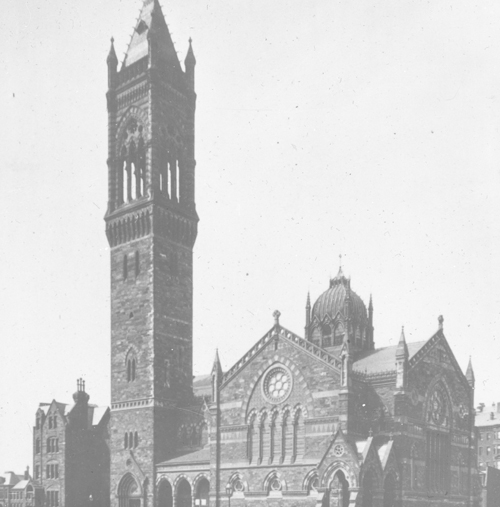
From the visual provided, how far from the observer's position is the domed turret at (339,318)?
6078 cm

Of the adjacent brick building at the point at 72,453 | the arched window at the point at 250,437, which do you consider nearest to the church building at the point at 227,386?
the arched window at the point at 250,437

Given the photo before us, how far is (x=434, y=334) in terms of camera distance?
54.4 meters

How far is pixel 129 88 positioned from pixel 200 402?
2589 cm

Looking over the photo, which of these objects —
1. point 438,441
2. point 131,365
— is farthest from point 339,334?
point 131,365

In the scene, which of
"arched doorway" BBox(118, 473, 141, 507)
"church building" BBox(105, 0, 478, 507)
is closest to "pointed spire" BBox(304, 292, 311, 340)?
"church building" BBox(105, 0, 478, 507)

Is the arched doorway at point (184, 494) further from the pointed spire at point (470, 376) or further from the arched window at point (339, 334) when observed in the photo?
the pointed spire at point (470, 376)

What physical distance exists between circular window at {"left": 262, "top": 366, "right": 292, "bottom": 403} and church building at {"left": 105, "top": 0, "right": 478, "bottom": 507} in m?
0.09

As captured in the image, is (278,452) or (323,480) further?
(278,452)

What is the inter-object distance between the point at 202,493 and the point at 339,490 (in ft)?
43.7

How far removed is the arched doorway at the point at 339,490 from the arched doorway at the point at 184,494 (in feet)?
46.1

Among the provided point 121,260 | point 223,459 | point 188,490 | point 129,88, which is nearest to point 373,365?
point 223,459

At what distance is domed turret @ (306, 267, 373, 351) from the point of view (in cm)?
6078

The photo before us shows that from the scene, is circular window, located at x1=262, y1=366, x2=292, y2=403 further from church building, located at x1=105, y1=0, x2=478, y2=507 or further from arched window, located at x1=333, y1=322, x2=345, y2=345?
arched window, located at x1=333, y1=322, x2=345, y2=345

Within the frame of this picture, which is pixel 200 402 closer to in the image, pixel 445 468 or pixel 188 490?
pixel 188 490
